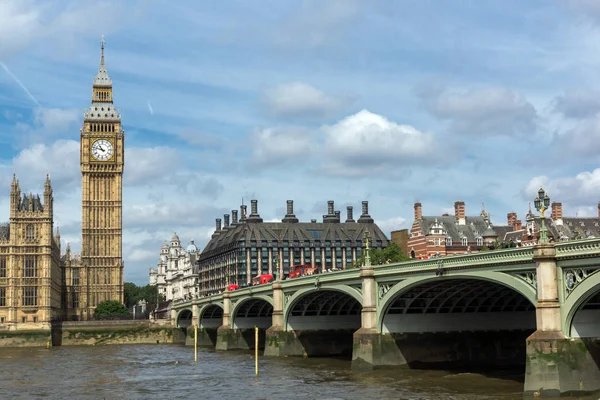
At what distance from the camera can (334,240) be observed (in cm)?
19038

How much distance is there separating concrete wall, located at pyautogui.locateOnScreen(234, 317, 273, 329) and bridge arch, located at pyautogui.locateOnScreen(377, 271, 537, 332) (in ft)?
146

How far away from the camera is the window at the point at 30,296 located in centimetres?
13775

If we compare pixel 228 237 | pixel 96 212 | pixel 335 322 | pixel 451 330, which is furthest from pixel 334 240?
pixel 451 330

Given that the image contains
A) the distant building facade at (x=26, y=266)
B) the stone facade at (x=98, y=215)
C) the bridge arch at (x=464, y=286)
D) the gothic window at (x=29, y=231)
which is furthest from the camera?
the stone facade at (x=98, y=215)

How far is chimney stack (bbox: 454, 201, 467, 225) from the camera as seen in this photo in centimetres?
13838

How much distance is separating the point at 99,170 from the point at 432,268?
129m

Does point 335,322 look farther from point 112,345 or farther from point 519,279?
point 112,345

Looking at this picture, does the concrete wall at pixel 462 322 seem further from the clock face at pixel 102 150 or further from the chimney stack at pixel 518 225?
the clock face at pixel 102 150

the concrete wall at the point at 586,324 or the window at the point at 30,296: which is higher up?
the window at the point at 30,296

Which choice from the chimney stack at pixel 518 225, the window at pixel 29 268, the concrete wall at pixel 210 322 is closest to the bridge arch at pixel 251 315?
the concrete wall at pixel 210 322

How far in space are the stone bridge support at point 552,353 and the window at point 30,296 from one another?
107068 millimetres

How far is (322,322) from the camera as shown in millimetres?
Answer: 85750

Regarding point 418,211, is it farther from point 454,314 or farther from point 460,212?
point 454,314

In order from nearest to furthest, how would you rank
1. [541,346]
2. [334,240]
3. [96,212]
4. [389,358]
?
[541,346], [389,358], [96,212], [334,240]
